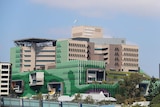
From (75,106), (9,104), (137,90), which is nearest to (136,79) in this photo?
(137,90)

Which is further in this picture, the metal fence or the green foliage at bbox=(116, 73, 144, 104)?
the green foliage at bbox=(116, 73, 144, 104)

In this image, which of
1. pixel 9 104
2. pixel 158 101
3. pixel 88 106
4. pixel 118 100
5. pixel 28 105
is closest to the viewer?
pixel 88 106

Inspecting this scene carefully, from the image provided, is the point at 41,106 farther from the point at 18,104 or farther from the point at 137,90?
the point at 137,90

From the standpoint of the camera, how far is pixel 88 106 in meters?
54.2

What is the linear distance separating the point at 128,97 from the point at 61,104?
123 meters

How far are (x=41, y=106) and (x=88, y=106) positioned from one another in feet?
31.3

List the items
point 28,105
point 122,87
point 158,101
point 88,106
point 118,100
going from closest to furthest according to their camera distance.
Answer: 1. point 88,106
2. point 28,105
3. point 158,101
4. point 118,100
5. point 122,87

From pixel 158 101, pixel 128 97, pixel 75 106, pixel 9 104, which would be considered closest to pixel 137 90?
pixel 128 97

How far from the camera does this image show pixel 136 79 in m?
180

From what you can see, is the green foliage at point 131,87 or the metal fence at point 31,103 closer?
the metal fence at point 31,103

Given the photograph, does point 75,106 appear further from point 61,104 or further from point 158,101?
point 158,101

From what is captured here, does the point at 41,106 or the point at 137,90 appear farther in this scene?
the point at 137,90

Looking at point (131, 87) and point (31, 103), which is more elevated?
point (131, 87)

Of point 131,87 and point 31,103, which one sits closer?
point 31,103
